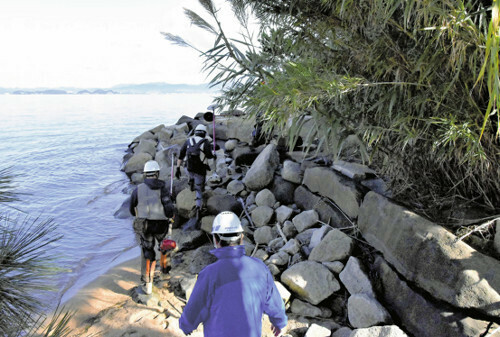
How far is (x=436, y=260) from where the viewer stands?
3438mm

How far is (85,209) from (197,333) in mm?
9683

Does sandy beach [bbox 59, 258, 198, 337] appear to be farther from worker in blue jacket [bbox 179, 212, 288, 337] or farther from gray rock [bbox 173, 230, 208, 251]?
worker in blue jacket [bbox 179, 212, 288, 337]

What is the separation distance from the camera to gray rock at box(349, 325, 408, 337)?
305cm

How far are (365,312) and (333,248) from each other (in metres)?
1.15

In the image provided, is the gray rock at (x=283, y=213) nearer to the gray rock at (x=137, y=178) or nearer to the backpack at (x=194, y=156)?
the backpack at (x=194, y=156)

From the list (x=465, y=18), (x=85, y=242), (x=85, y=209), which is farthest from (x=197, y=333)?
(x=85, y=209)

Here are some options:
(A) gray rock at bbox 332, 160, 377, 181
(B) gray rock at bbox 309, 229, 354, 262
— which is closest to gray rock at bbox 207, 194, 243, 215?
(A) gray rock at bbox 332, 160, 377, 181

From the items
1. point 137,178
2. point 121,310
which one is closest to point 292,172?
point 121,310

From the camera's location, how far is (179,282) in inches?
208

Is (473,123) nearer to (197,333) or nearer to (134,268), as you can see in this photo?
(197,333)

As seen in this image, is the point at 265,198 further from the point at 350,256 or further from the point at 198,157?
the point at 350,256

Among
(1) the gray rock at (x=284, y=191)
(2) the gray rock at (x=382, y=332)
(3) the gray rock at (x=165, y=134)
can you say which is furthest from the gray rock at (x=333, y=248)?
(3) the gray rock at (x=165, y=134)

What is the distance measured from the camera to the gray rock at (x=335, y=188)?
5.30 m

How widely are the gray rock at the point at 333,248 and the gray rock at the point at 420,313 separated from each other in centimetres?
50
